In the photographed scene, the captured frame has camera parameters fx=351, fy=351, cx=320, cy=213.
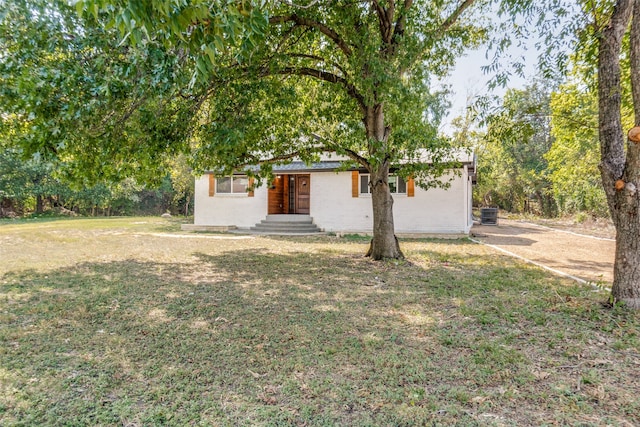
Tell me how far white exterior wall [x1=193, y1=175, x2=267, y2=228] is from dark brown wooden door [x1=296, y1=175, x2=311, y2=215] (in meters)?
1.73

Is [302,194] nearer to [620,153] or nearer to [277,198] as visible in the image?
[277,198]

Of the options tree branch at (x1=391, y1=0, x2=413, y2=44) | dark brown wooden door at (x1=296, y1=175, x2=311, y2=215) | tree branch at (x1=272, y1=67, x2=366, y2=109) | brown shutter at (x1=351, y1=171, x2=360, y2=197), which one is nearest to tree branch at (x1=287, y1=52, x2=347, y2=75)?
tree branch at (x1=272, y1=67, x2=366, y2=109)

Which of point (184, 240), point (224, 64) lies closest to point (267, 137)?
point (224, 64)

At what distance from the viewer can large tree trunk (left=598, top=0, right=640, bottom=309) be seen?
156 inches

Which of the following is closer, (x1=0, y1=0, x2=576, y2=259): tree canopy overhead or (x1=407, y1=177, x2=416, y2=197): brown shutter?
(x1=0, y1=0, x2=576, y2=259): tree canopy overhead

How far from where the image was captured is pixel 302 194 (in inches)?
635

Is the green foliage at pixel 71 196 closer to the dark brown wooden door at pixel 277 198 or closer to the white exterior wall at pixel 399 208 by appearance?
the dark brown wooden door at pixel 277 198

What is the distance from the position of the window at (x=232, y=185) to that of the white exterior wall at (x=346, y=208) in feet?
0.82

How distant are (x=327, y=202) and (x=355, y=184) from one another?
53.8 inches

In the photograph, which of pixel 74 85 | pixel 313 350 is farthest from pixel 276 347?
pixel 74 85

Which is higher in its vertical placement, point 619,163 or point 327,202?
point 619,163

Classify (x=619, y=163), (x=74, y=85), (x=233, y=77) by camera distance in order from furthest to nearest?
(x=233, y=77) → (x=619, y=163) → (x=74, y=85)

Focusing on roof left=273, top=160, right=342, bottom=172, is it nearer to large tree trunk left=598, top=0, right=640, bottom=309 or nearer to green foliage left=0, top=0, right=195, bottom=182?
green foliage left=0, top=0, right=195, bottom=182

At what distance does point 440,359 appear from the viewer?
3146 mm
